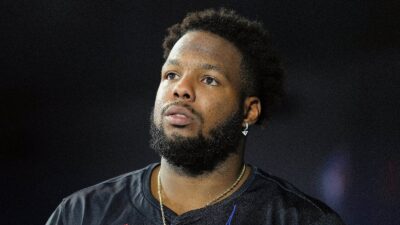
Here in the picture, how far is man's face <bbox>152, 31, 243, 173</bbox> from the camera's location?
1657 millimetres

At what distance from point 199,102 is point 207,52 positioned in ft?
0.73

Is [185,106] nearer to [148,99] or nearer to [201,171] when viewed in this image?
[201,171]

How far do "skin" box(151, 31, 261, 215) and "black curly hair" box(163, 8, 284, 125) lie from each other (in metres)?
0.08

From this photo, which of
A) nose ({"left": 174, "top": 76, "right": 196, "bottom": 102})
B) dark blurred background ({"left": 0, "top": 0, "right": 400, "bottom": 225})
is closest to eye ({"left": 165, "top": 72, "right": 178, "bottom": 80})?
nose ({"left": 174, "top": 76, "right": 196, "bottom": 102})

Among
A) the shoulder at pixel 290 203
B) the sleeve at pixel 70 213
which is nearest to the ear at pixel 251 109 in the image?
the shoulder at pixel 290 203

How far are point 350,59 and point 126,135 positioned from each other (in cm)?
128

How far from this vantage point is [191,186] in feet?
5.66

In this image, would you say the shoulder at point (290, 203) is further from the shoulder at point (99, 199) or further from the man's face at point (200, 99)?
the shoulder at point (99, 199)

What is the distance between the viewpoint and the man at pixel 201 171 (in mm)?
1658

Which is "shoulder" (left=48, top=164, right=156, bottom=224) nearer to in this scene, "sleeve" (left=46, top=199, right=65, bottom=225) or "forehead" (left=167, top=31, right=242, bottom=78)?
"sleeve" (left=46, top=199, right=65, bottom=225)

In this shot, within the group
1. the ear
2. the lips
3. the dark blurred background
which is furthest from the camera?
the dark blurred background

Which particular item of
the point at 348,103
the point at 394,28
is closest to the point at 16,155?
the point at 348,103

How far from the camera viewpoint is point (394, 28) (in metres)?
2.46

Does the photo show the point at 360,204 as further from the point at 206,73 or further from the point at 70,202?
the point at 70,202
